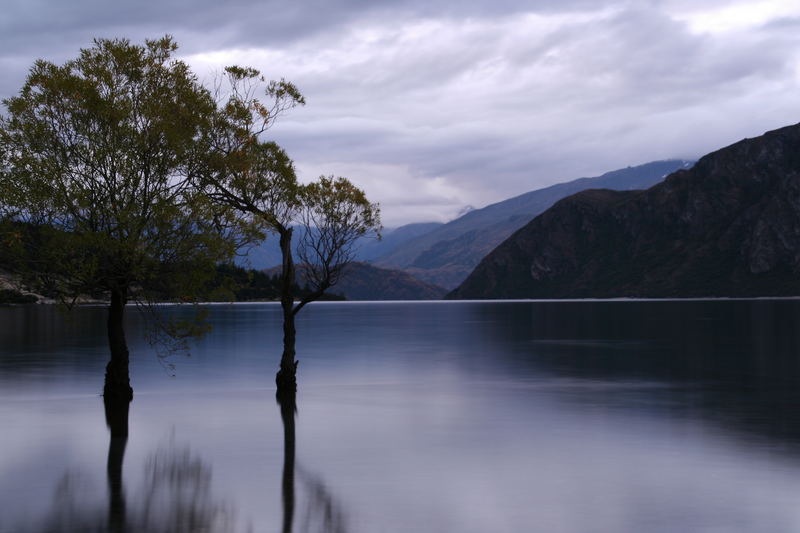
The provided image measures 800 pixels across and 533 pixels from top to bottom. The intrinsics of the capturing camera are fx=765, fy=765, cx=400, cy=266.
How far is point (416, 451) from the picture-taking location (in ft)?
92.7

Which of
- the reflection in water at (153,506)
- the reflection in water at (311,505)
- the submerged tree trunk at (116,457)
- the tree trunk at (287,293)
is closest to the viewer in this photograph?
the reflection in water at (153,506)

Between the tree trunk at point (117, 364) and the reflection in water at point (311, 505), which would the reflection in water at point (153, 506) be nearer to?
the reflection in water at point (311, 505)

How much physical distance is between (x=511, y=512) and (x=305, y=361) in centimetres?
5573

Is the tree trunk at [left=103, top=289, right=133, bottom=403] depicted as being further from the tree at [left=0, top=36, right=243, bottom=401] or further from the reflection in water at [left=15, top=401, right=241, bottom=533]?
the reflection in water at [left=15, top=401, right=241, bottom=533]

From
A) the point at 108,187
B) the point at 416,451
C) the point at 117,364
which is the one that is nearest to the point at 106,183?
the point at 108,187

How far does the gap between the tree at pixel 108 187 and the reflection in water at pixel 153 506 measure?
1127 cm

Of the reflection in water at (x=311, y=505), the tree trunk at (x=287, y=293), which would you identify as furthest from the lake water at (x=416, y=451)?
the tree trunk at (x=287, y=293)

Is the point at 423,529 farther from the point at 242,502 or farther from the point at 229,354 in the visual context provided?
the point at 229,354

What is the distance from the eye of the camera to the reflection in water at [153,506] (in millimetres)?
18297

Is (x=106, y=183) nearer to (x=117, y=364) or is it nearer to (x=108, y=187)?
(x=108, y=187)

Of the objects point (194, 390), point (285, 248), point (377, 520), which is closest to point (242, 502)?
point (377, 520)

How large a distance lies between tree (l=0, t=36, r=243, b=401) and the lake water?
23.4ft

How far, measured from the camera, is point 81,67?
3744 cm

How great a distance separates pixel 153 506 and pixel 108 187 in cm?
1983
